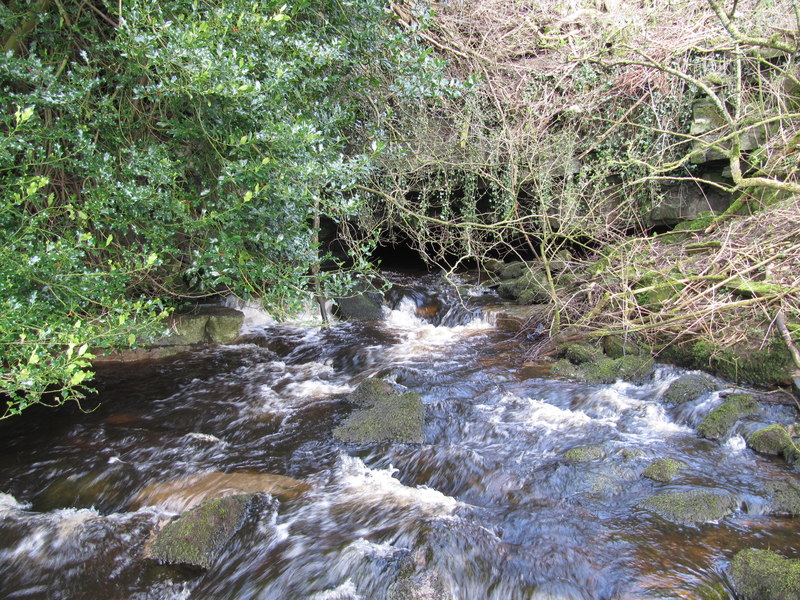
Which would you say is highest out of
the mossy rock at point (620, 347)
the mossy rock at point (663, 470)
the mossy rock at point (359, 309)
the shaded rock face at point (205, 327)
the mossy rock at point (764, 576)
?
the shaded rock face at point (205, 327)

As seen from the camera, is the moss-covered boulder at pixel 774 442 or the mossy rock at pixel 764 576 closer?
the mossy rock at pixel 764 576

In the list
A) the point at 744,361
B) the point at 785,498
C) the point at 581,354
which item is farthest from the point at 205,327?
the point at 785,498

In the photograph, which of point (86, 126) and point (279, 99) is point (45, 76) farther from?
point (279, 99)

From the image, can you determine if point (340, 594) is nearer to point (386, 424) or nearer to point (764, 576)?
point (386, 424)

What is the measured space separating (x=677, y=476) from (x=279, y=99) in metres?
4.22

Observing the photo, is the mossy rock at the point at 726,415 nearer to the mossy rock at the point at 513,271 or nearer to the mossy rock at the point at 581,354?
the mossy rock at the point at 581,354

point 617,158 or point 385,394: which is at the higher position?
point 617,158

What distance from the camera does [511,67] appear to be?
793 centimetres

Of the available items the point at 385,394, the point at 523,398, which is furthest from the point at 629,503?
the point at 385,394

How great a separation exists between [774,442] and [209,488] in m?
4.57

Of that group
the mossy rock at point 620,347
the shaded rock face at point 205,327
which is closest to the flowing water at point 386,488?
the mossy rock at point 620,347

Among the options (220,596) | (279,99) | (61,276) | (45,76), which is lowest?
(220,596)

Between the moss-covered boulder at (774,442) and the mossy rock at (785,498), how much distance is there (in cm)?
41

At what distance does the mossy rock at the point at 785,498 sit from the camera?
370 centimetres
